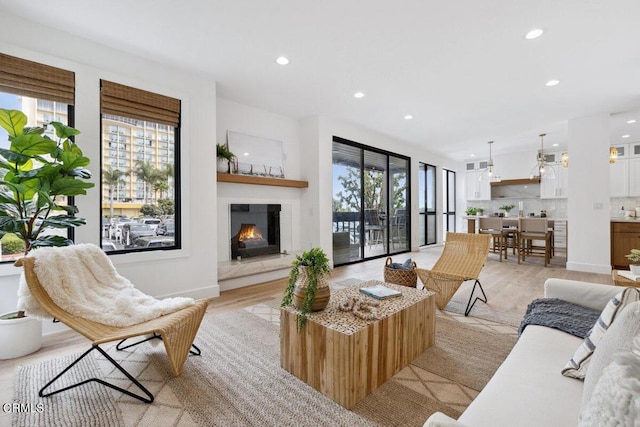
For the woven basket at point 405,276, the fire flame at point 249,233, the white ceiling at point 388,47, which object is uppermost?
the white ceiling at point 388,47

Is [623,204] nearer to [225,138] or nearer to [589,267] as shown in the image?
[589,267]

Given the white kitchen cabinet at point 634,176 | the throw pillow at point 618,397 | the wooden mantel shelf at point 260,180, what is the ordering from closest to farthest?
the throw pillow at point 618,397
the wooden mantel shelf at point 260,180
the white kitchen cabinet at point 634,176

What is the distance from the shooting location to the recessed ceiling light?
104 inches

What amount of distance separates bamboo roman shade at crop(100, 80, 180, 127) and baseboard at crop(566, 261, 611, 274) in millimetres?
→ 6590

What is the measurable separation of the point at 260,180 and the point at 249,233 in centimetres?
82

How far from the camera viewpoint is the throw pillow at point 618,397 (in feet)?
1.89

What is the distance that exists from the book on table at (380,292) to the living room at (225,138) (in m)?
2.20

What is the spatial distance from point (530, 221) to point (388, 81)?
4174 millimetres

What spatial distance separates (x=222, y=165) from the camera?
13.9 ft

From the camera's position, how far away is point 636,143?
6.63 metres

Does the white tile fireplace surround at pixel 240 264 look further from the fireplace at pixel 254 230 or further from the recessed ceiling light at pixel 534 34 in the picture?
the recessed ceiling light at pixel 534 34

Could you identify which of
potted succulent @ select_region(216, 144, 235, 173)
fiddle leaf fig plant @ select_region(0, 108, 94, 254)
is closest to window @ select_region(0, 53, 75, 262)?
fiddle leaf fig plant @ select_region(0, 108, 94, 254)

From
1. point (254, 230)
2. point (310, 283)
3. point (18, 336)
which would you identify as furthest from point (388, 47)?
point (18, 336)

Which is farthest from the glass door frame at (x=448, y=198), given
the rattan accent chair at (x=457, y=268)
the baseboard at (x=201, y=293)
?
the baseboard at (x=201, y=293)
